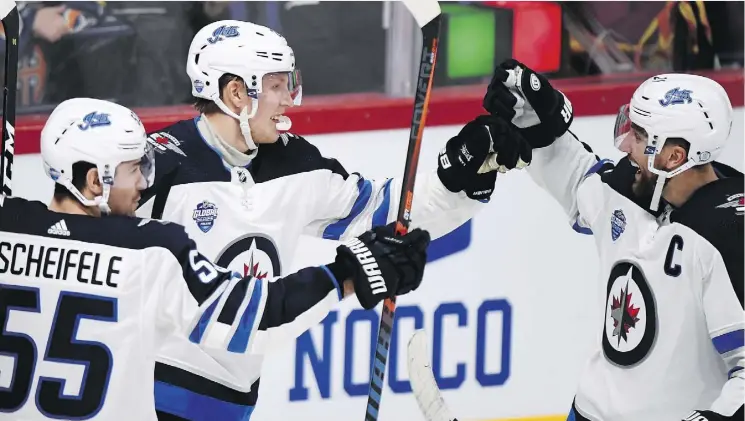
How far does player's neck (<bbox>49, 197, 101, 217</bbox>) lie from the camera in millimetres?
2598

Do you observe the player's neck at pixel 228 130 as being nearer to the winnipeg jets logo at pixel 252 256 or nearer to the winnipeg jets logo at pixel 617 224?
the winnipeg jets logo at pixel 252 256

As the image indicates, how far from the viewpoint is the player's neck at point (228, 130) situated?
3.01 metres

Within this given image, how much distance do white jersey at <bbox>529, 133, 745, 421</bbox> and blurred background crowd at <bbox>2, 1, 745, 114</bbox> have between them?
3.51ft

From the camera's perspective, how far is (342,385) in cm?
381

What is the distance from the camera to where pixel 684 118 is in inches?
111

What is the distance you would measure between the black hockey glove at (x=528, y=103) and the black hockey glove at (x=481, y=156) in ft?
0.14

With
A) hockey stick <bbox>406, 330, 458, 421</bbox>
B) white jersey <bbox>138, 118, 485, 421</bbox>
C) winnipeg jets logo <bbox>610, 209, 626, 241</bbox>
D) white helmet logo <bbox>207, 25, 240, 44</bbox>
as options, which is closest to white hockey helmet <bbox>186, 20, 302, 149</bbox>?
white helmet logo <bbox>207, 25, 240, 44</bbox>

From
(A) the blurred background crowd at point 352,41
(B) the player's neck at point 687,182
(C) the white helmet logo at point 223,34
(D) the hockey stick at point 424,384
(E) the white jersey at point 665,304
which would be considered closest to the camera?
(E) the white jersey at point 665,304

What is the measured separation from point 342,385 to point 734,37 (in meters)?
1.60

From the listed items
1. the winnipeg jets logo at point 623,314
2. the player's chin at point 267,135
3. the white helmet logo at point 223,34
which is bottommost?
the winnipeg jets logo at point 623,314

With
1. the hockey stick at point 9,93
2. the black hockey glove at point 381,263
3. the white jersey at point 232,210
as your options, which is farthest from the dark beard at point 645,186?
the hockey stick at point 9,93

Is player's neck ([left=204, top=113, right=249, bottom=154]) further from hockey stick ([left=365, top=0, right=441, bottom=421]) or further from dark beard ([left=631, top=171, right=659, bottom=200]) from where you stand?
dark beard ([left=631, top=171, right=659, bottom=200])

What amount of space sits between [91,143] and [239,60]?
0.46m

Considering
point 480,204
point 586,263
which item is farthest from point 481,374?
point 480,204
